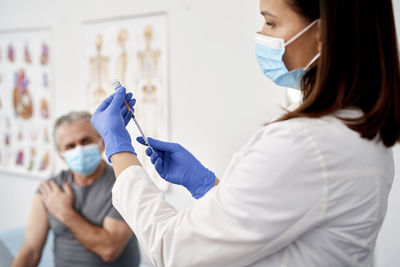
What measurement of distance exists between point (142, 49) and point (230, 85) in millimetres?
648

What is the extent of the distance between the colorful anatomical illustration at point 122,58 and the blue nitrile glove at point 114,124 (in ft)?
4.70

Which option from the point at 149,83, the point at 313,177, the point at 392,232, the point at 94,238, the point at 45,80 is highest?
the point at 313,177

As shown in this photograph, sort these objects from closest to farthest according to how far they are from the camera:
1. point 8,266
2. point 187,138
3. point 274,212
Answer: point 274,212 → point 8,266 → point 187,138

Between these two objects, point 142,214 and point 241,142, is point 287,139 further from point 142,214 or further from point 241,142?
point 241,142

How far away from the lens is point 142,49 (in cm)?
232

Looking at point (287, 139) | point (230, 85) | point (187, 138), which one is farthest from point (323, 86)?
point (187, 138)

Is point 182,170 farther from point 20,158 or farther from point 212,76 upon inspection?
point 20,158

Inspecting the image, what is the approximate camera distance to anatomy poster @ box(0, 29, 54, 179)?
2.83 m

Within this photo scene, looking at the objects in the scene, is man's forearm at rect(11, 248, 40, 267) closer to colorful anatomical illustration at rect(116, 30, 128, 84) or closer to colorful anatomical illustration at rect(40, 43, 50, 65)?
colorful anatomical illustration at rect(116, 30, 128, 84)

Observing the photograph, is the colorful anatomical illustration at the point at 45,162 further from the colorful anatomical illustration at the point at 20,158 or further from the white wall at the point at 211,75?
the white wall at the point at 211,75

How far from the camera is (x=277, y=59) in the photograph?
848 mm

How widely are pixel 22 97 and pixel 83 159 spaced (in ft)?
5.15

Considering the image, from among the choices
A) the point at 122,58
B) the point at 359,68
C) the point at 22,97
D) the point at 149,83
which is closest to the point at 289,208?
the point at 359,68

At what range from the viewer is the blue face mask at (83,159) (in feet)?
5.73
